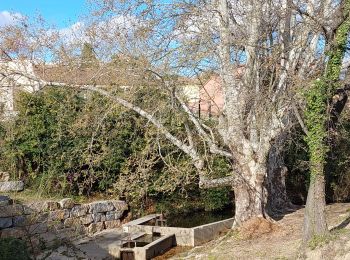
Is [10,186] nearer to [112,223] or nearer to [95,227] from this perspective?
[95,227]

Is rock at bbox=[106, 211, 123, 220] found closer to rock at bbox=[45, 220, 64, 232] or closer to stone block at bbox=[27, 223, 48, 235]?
rock at bbox=[45, 220, 64, 232]

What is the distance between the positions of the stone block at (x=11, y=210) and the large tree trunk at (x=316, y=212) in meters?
6.30

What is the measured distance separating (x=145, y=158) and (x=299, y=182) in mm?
6620

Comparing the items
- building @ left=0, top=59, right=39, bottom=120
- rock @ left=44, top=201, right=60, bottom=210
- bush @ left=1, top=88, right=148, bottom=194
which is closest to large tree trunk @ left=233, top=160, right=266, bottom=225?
bush @ left=1, top=88, right=148, bottom=194

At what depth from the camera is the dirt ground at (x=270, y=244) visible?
27.5ft

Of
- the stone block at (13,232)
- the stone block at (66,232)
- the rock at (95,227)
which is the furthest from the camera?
the rock at (95,227)

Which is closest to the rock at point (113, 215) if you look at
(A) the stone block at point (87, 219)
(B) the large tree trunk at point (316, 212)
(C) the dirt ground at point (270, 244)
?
(A) the stone block at point (87, 219)

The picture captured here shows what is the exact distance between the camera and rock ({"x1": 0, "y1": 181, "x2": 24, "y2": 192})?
12.8 m

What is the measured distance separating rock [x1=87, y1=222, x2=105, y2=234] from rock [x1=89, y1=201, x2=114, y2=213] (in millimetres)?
349

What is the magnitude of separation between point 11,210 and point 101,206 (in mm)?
2824

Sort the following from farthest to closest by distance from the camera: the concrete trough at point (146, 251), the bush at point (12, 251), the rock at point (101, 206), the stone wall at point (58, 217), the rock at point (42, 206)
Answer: the rock at point (101, 206) < the rock at point (42, 206) < the stone wall at point (58, 217) < the concrete trough at point (146, 251) < the bush at point (12, 251)

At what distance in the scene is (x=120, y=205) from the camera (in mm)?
13922

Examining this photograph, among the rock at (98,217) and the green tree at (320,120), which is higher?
the green tree at (320,120)

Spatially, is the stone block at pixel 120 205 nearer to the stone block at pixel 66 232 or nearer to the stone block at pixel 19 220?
the stone block at pixel 66 232
